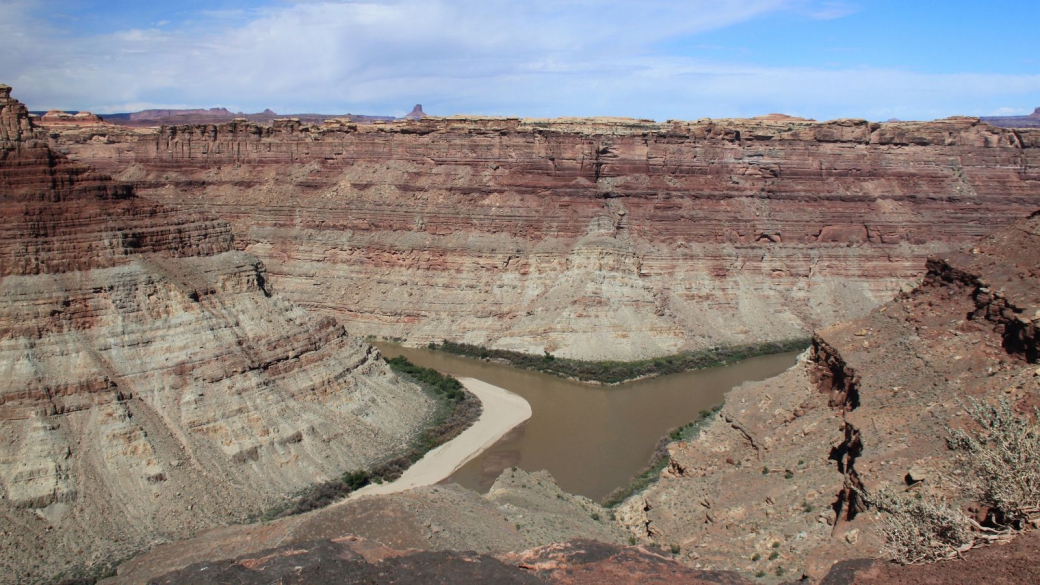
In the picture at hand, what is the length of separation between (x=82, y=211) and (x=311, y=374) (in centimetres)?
863

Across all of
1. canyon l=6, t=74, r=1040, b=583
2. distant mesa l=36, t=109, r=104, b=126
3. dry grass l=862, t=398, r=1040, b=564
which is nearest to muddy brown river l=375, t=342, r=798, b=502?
canyon l=6, t=74, r=1040, b=583

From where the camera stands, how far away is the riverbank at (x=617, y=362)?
39969 millimetres

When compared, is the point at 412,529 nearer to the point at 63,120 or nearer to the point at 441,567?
the point at 441,567

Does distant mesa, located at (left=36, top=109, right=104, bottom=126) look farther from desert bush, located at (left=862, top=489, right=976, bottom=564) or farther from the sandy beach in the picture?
desert bush, located at (left=862, top=489, right=976, bottom=564)

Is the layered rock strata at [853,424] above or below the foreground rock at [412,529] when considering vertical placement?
above

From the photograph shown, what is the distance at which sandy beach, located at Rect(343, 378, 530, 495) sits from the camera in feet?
84.7

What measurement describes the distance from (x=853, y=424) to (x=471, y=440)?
1536 centimetres

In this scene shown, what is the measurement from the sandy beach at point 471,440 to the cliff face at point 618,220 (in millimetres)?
7620

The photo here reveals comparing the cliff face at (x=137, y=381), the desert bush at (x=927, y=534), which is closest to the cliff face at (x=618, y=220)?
the cliff face at (x=137, y=381)

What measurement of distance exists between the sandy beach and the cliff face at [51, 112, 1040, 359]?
762cm

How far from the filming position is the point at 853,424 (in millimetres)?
17891

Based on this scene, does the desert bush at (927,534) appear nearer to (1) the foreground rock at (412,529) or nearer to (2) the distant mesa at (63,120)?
(1) the foreground rock at (412,529)

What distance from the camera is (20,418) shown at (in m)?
21.4

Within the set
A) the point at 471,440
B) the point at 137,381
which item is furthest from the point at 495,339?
the point at 137,381
